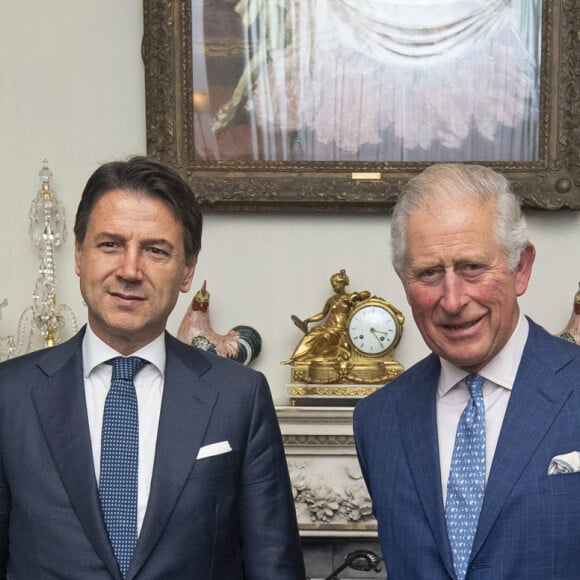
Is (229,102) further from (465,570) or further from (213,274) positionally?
(465,570)

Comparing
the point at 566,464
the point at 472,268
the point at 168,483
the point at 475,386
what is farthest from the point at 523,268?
the point at 168,483

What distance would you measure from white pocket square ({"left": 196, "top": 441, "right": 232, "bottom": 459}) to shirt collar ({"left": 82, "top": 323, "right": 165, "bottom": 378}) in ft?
0.63

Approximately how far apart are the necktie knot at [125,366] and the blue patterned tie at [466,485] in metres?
0.65

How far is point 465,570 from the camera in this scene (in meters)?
1.93

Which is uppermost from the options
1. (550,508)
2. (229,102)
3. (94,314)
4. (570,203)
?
(229,102)

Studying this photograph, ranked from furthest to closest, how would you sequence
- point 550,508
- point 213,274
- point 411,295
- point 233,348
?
point 213,274 < point 233,348 < point 411,295 < point 550,508

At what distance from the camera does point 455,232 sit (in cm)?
193

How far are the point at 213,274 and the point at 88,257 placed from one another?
193cm

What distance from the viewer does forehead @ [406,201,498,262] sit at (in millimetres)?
1925

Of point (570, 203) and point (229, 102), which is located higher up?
point (229, 102)

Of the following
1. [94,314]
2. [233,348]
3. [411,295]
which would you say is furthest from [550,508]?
[233,348]

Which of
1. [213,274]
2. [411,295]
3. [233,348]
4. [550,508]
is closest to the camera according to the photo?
[550,508]

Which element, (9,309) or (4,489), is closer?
(4,489)

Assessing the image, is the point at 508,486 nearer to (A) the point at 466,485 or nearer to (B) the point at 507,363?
(A) the point at 466,485
